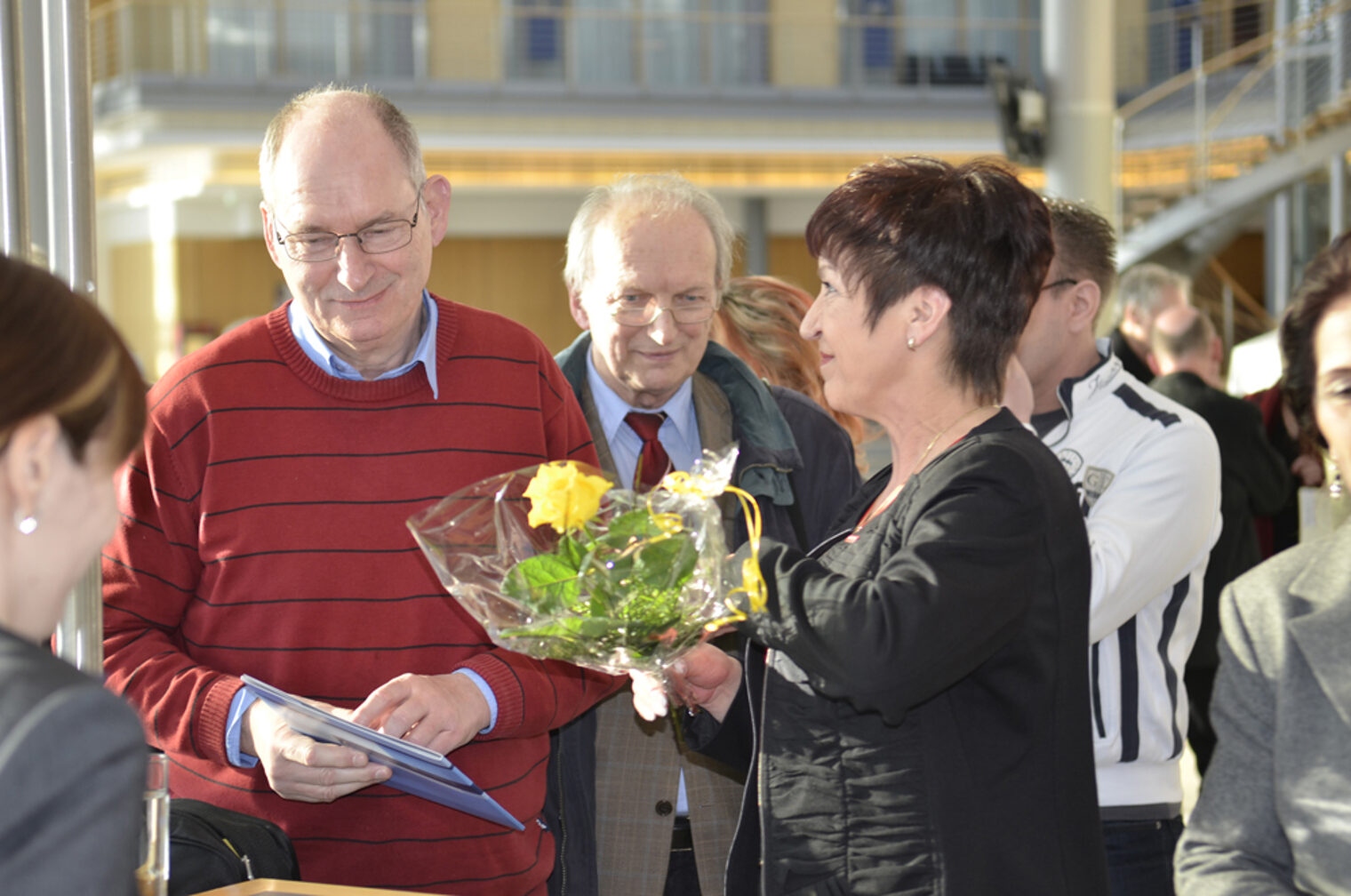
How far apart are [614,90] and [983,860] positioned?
506 inches

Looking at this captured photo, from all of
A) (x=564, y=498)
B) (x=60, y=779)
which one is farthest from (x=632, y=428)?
(x=60, y=779)

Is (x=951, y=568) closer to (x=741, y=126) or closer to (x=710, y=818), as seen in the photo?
(x=710, y=818)

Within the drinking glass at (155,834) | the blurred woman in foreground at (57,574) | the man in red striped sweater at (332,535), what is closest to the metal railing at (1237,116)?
the man in red striped sweater at (332,535)

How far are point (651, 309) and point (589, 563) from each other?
40.2 inches

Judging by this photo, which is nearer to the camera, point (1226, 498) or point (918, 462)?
point (918, 462)

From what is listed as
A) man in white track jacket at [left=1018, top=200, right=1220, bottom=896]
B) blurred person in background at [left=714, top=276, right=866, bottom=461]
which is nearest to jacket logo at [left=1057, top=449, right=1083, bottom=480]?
man in white track jacket at [left=1018, top=200, right=1220, bottom=896]

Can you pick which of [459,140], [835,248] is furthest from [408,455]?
[459,140]

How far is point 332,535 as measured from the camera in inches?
80.3

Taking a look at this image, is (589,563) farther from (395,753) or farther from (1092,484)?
(1092,484)

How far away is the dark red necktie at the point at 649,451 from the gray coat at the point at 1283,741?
1.27 meters

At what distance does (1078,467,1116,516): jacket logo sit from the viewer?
7.93 feet

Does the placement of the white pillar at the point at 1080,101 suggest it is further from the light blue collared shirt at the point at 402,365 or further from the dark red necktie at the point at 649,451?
the light blue collared shirt at the point at 402,365

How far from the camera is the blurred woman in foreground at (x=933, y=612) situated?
1598 millimetres

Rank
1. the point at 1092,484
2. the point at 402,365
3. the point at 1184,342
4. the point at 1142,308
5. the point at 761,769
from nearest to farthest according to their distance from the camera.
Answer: the point at 761,769
the point at 402,365
the point at 1092,484
the point at 1184,342
the point at 1142,308
